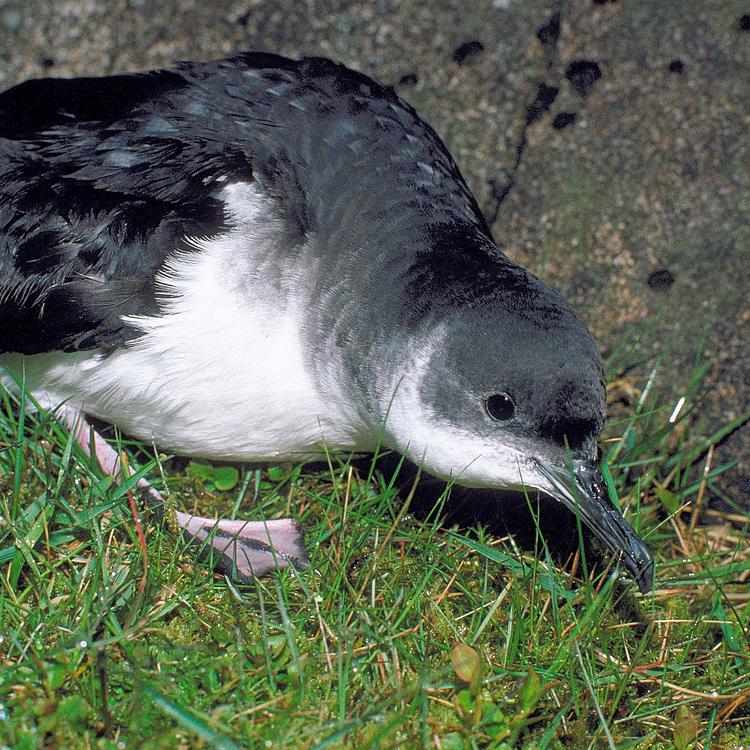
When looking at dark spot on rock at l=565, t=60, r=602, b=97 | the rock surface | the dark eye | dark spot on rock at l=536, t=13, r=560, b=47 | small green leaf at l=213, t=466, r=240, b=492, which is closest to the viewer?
the dark eye

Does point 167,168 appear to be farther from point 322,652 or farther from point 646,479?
point 646,479

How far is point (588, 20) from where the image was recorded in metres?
5.66

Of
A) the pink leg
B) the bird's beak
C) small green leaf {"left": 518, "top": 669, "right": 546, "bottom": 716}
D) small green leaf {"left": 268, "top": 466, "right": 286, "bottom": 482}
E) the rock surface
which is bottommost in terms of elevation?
the pink leg

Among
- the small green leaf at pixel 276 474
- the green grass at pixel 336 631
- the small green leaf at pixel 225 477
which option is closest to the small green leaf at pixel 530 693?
the green grass at pixel 336 631

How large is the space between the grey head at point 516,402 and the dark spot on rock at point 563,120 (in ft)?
6.72

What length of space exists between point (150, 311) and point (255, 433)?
70 centimetres

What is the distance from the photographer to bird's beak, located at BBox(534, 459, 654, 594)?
3672 mm

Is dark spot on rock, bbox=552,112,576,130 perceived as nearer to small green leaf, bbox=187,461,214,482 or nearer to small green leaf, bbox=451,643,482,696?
small green leaf, bbox=187,461,214,482

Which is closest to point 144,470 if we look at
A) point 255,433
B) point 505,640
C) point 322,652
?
point 255,433

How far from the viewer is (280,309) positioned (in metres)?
3.90

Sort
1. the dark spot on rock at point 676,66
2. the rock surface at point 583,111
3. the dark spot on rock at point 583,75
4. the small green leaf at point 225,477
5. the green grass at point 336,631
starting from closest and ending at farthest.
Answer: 1. the green grass at point 336,631
2. the small green leaf at point 225,477
3. the rock surface at point 583,111
4. the dark spot on rock at point 676,66
5. the dark spot on rock at point 583,75

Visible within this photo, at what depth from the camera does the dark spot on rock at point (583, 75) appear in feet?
18.3

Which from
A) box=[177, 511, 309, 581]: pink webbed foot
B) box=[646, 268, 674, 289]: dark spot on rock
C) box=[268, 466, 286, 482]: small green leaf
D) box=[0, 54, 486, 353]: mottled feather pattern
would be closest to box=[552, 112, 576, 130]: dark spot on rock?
box=[646, 268, 674, 289]: dark spot on rock

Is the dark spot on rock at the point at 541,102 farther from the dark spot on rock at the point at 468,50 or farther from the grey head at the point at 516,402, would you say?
the grey head at the point at 516,402
